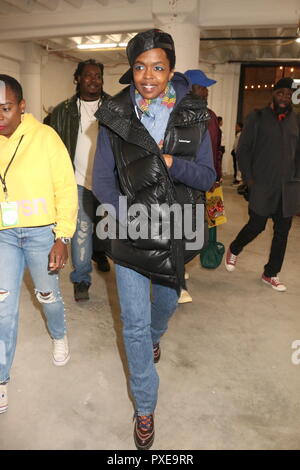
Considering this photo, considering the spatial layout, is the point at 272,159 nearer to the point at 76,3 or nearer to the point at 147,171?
the point at 147,171

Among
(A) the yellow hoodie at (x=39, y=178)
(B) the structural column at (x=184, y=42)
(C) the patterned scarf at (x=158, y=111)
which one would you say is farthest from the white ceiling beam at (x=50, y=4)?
(C) the patterned scarf at (x=158, y=111)

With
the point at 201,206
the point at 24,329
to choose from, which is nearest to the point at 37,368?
the point at 24,329

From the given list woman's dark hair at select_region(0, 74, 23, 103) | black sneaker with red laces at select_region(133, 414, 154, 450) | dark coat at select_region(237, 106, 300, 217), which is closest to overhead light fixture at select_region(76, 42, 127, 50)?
dark coat at select_region(237, 106, 300, 217)

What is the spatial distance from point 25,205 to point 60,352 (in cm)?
96

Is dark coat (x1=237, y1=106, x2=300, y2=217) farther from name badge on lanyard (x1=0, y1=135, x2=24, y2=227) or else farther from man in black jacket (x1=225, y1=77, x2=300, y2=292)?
name badge on lanyard (x1=0, y1=135, x2=24, y2=227)

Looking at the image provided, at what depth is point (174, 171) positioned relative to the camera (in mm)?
1602

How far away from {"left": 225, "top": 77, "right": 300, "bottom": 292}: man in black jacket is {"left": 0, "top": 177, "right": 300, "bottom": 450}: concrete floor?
0.72 m

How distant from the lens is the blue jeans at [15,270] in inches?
72.9

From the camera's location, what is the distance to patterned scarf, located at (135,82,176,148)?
1.70 meters

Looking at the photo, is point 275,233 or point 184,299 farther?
point 275,233

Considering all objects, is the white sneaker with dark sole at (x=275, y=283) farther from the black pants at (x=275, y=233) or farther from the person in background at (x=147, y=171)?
the person in background at (x=147, y=171)

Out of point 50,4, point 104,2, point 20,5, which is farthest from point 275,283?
point 20,5

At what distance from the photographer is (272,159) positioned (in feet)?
11.0

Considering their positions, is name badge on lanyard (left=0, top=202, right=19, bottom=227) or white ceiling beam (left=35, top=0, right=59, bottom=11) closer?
name badge on lanyard (left=0, top=202, right=19, bottom=227)
